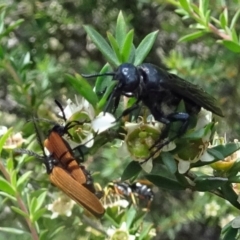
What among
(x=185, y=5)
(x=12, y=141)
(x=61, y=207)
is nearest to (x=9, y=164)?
(x=12, y=141)

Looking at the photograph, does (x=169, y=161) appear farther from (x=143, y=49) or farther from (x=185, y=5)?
(x=185, y=5)

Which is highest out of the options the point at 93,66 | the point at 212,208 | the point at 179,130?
the point at 179,130

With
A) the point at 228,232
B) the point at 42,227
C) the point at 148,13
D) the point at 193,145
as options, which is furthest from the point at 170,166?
the point at 148,13

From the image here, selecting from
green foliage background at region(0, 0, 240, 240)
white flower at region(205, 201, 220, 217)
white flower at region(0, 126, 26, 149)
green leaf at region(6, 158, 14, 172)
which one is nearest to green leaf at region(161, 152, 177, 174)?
green leaf at region(6, 158, 14, 172)

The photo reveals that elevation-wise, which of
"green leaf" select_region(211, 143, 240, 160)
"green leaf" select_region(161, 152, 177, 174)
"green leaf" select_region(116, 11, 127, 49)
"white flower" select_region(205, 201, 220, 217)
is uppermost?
"green leaf" select_region(116, 11, 127, 49)

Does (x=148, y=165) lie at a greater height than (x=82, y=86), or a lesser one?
lesser

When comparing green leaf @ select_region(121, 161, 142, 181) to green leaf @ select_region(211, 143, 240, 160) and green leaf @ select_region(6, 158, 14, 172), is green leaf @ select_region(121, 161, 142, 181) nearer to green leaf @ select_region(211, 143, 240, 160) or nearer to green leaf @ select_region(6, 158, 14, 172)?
green leaf @ select_region(211, 143, 240, 160)

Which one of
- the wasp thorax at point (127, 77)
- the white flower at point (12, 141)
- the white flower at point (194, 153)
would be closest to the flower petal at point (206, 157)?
the white flower at point (194, 153)
